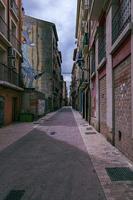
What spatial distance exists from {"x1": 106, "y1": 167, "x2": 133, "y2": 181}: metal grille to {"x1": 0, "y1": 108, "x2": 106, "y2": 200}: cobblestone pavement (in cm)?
37

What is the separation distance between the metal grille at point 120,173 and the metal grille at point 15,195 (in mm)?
1968

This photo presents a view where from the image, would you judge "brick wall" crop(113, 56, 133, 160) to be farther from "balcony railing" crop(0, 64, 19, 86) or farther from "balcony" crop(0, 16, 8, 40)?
"balcony" crop(0, 16, 8, 40)

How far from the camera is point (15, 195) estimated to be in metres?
5.20

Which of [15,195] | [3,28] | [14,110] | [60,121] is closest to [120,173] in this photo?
[15,195]

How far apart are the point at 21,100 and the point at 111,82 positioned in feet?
56.7

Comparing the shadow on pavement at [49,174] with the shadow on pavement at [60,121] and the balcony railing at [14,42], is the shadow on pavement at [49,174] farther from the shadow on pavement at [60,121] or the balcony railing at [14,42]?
the balcony railing at [14,42]

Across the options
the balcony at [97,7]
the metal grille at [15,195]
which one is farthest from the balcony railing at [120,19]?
the metal grille at [15,195]

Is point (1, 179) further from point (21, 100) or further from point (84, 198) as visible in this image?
point (21, 100)

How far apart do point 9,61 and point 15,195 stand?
59.7 feet

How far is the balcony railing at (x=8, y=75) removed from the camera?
65.2 feet

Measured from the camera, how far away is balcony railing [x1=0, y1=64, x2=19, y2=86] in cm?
1988

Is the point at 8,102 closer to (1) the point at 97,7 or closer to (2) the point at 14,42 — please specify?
(2) the point at 14,42

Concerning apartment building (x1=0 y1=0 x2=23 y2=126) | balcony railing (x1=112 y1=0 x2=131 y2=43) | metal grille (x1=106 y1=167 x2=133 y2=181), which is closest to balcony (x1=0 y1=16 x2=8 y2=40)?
apartment building (x1=0 y1=0 x2=23 y2=126)

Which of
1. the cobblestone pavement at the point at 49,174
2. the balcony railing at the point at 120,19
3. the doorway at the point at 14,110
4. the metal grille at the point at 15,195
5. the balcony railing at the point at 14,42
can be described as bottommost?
the metal grille at the point at 15,195
